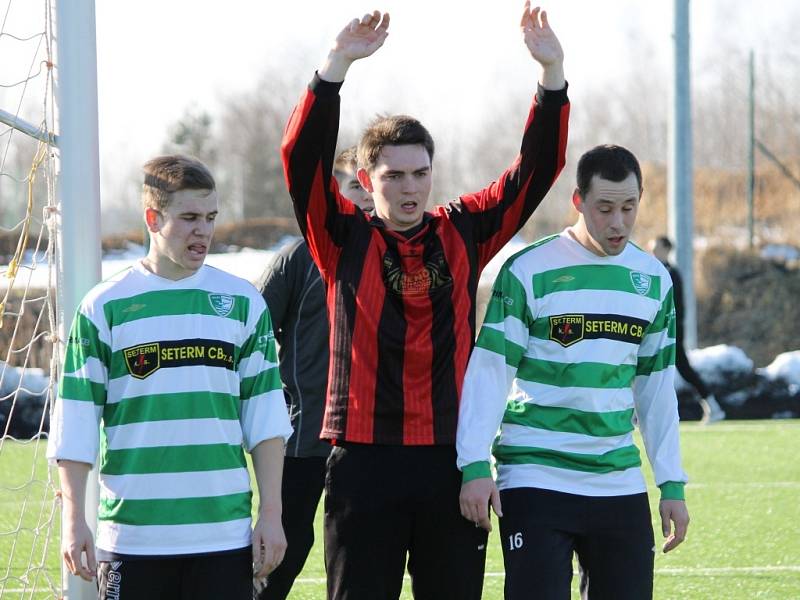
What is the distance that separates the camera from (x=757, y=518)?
7789 millimetres

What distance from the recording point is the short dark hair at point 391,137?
354cm

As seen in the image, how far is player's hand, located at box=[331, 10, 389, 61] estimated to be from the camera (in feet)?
11.3

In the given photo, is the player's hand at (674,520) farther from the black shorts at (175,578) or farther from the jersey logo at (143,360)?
the jersey logo at (143,360)

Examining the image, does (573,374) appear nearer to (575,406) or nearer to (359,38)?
(575,406)

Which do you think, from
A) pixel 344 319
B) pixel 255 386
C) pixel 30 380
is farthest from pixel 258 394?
pixel 30 380

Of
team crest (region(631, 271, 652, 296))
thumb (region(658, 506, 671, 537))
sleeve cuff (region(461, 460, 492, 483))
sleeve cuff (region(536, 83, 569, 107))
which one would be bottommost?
thumb (region(658, 506, 671, 537))

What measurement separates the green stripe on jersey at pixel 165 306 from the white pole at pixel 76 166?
788 millimetres

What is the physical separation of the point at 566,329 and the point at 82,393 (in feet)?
4.38

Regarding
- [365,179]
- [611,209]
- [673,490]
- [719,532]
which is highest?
[365,179]

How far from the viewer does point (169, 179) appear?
10.8 ft

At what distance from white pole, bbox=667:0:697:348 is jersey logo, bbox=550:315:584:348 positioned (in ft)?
40.0

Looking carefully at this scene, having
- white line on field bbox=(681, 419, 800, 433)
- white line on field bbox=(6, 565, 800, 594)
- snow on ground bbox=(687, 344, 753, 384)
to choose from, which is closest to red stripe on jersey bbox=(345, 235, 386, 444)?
white line on field bbox=(6, 565, 800, 594)

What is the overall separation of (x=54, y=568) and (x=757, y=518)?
423cm

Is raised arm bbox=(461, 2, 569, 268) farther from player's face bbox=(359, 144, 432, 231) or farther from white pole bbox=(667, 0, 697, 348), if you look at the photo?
white pole bbox=(667, 0, 697, 348)
